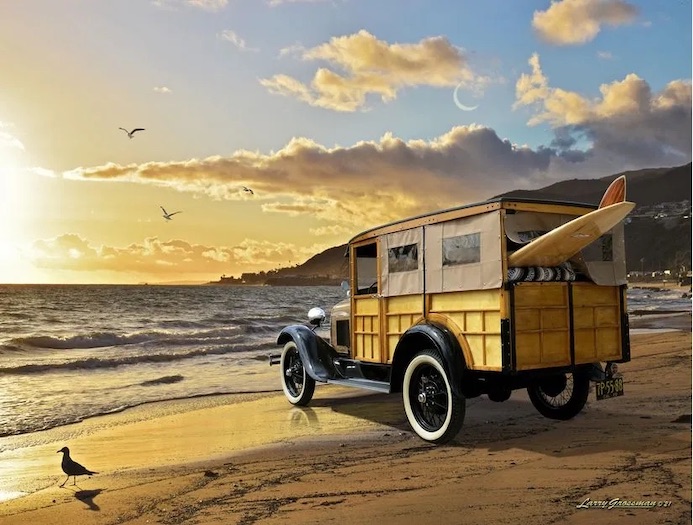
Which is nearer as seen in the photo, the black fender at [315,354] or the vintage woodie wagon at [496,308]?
the vintage woodie wagon at [496,308]

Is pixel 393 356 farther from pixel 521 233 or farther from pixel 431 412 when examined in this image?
pixel 521 233

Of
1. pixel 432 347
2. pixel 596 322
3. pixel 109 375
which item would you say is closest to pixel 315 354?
pixel 432 347

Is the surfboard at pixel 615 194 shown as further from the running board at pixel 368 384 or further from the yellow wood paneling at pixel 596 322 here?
the running board at pixel 368 384

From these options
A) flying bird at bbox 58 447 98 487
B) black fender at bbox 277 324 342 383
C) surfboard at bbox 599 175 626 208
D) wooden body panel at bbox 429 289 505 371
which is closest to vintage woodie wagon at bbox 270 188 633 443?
wooden body panel at bbox 429 289 505 371

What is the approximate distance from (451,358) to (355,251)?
2.94 m

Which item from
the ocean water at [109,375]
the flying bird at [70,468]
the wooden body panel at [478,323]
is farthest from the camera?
the ocean water at [109,375]

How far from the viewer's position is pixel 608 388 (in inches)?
279

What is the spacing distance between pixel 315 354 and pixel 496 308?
3.84 metres

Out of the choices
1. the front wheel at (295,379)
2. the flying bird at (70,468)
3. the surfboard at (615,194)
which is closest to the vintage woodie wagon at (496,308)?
the surfboard at (615,194)

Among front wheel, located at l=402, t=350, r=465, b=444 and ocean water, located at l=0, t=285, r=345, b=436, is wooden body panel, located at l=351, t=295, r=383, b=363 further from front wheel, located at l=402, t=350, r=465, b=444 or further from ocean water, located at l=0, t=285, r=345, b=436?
ocean water, located at l=0, t=285, r=345, b=436

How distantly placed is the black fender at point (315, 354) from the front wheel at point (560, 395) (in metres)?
2.85

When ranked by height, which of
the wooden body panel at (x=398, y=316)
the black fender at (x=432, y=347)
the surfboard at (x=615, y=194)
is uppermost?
the surfboard at (x=615, y=194)

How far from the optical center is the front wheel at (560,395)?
7906mm

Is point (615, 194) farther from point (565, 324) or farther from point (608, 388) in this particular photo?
point (608, 388)
